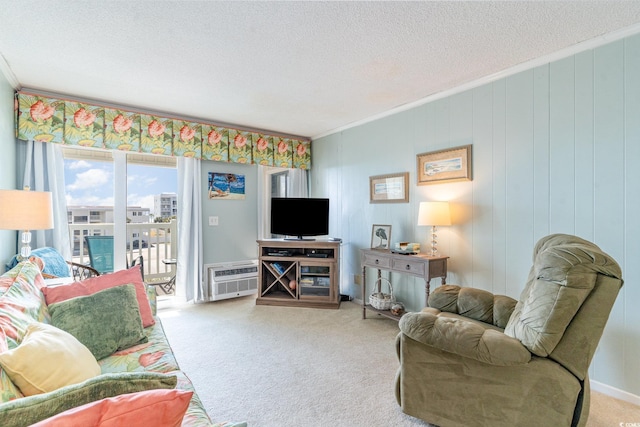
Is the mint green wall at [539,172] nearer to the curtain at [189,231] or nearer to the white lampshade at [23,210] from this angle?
the curtain at [189,231]

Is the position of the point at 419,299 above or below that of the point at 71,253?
below

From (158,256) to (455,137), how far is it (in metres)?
3.87

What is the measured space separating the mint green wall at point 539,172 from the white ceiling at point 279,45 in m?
0.23

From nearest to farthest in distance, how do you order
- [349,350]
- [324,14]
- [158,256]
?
1. [324,14]
2. [349,350]
3. [158,256]

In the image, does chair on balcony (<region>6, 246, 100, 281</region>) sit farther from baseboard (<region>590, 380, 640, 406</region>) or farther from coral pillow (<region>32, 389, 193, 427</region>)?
baseboard (<region>590, 380, 640, 406</region>)

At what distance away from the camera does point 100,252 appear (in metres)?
→ 3.53

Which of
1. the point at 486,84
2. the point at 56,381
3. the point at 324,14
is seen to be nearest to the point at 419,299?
the point at 486,84

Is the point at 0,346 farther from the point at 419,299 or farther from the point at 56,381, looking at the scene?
the point at 419,299

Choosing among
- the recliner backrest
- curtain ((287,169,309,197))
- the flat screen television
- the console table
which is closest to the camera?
the recliner backrest

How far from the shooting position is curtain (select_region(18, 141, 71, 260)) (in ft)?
9.98

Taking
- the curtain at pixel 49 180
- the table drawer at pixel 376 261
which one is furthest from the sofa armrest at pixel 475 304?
the curtain at pixel 49 180

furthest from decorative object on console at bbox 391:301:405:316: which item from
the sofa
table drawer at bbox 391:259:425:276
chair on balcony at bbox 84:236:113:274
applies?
chair on balcony at bbox 84:236:113:274

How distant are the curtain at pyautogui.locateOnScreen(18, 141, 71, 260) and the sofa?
1.15m

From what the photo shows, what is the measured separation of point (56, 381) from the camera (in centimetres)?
106
